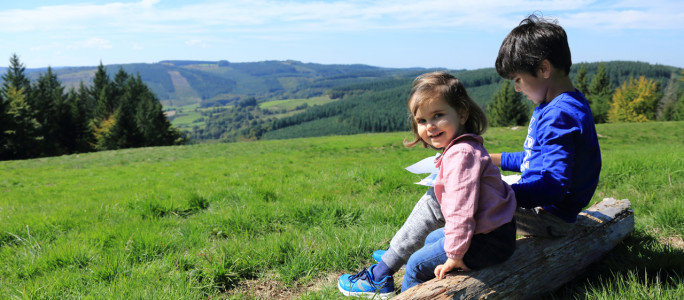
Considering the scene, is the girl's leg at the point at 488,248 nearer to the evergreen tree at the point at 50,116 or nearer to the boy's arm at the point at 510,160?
the boy's arm at the point at 510,160

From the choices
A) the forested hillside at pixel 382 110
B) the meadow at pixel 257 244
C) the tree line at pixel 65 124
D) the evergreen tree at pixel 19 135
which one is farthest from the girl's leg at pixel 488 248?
the forested hillside at pixel 382 110

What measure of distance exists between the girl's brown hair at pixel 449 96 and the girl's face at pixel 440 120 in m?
0.03

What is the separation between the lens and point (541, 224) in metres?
2.75

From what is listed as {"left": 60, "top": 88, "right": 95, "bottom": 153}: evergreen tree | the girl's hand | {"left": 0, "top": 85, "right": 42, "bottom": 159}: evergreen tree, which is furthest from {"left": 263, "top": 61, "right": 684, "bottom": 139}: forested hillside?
the girl's hand

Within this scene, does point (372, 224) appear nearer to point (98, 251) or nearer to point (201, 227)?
point (201, 227)

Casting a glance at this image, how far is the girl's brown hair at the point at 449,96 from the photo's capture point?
2.58 m

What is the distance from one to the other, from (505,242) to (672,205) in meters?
2.77

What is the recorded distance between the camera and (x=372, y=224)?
175 inches

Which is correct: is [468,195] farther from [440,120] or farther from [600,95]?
[600,95]

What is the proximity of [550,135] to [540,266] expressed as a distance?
892mm

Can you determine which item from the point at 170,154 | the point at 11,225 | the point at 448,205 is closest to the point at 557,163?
the point at 448,205

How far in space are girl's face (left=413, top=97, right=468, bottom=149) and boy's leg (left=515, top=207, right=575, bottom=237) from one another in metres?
0.80

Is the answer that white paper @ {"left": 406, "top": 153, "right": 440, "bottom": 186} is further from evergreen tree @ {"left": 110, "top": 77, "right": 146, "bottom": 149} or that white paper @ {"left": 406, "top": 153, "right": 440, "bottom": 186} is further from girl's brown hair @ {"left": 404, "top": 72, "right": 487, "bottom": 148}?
evergreen tree @ {"left": 110, "top": 77, "right": 146, "bottom": 149}

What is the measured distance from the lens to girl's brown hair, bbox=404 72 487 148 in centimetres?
258
